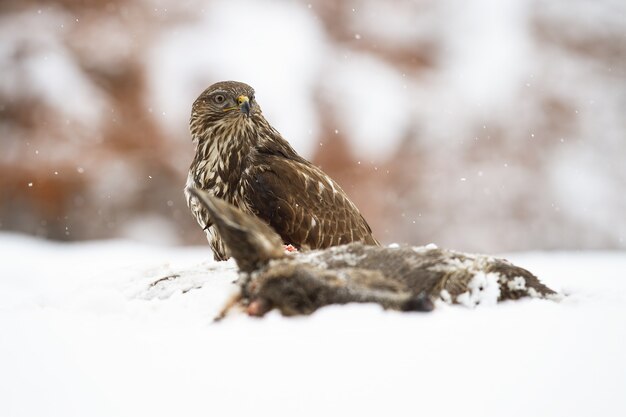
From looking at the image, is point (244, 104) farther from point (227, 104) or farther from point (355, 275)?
point (355, 275)

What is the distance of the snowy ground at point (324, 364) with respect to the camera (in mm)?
1138

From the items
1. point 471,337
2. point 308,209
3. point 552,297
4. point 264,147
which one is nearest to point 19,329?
point 471,337

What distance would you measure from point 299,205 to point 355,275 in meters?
1.34

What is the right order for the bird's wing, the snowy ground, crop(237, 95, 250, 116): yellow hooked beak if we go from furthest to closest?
crop(237, 95, 250, 116): yellow hooked beak
the bird's wing
the snowy ground

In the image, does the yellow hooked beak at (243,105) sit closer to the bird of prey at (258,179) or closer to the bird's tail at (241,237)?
the bird of prey at (258,179)

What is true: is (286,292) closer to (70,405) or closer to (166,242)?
(70,405)

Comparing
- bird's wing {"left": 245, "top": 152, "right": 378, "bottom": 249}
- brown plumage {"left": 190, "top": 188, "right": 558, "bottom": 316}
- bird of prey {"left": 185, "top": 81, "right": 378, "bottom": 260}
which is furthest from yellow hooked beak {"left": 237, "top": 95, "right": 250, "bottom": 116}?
brown plumage {"left": 190, "top": 188, "right": 558, "bottom": 316}

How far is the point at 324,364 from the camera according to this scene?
120 centimetres

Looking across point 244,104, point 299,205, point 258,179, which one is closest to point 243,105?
point 244,104

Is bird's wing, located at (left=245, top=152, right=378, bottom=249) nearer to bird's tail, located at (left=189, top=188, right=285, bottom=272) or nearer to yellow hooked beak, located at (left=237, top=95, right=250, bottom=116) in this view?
yellow hooked beak, located at (left=237, top=95, right=250, bottom=116)

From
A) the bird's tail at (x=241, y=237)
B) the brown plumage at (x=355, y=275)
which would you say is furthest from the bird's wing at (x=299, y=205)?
the bird's tail at (x=241, y=237)

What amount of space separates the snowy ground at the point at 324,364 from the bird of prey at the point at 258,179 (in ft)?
4.24

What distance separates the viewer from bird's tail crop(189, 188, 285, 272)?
141 cm

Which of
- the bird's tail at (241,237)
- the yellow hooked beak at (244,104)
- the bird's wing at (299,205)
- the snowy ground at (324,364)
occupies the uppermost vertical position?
the yellow hooked beak at (244,104)
